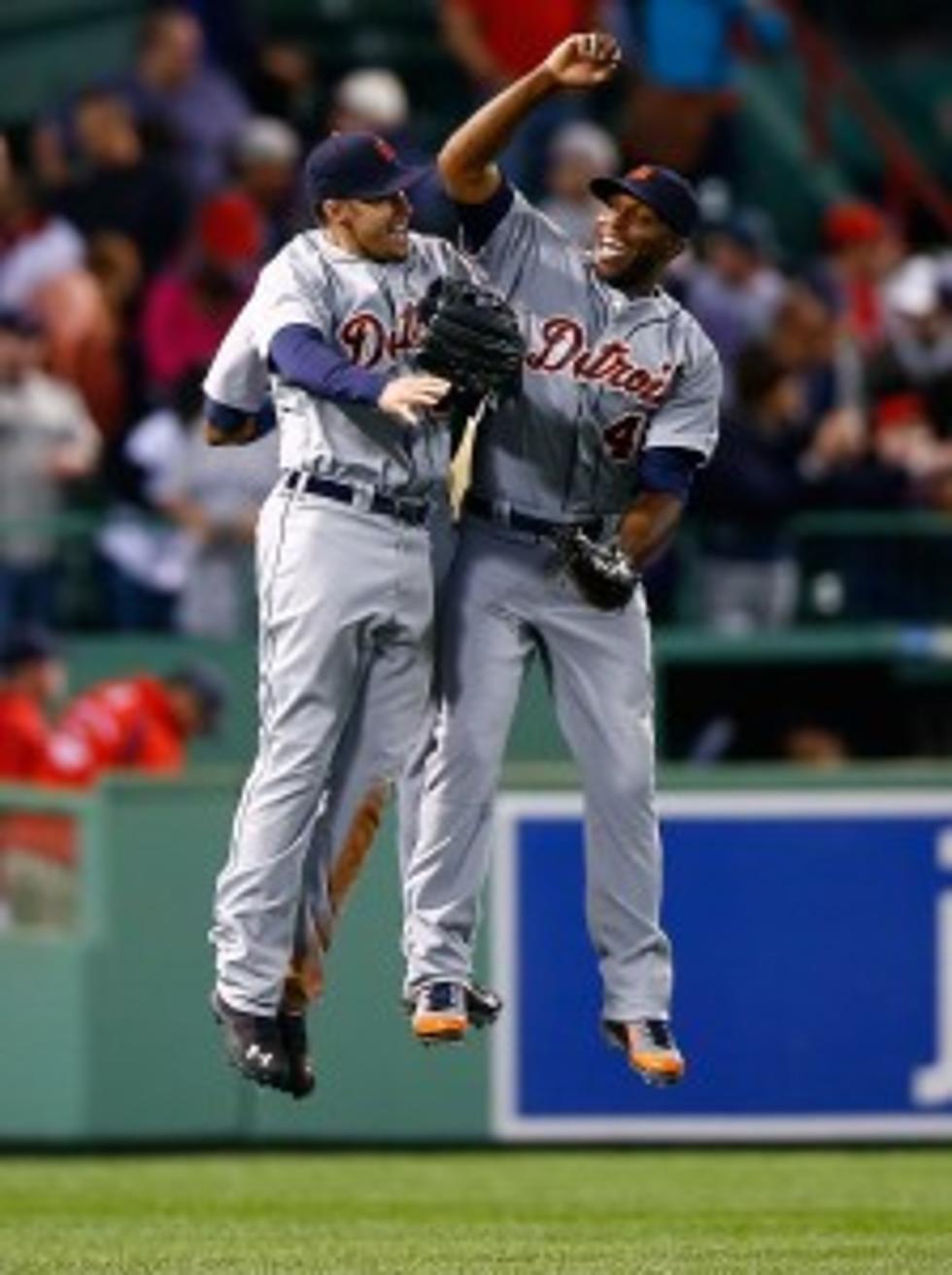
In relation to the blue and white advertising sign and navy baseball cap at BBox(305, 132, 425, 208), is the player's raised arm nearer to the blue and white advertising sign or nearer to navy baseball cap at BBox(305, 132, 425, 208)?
navy baseball cap at BBox(305, 132, 425, 208)

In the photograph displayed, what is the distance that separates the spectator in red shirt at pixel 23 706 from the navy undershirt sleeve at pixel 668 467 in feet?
17.0

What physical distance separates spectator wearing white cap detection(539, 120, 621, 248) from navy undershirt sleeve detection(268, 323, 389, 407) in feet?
23.7

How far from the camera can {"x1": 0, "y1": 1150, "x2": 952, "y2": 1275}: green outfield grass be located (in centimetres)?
1345

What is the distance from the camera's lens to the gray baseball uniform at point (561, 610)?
13.8 m

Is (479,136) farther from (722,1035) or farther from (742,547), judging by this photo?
(742,547)

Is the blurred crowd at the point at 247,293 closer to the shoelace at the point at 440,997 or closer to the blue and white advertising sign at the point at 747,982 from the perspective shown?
the blue and white advertising sign at the point at 747,982

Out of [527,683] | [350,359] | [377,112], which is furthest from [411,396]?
[377,112]

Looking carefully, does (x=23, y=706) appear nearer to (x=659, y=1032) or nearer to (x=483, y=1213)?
(x=483, y=1213)

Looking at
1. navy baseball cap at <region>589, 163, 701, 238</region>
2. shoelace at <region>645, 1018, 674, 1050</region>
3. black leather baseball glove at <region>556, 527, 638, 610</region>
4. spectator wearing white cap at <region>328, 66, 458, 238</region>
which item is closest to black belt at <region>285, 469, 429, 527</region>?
black leather baseball glove at <region>556, 527, 638, 610</region>

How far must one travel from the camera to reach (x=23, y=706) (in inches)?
734

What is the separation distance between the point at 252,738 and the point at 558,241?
249 inches

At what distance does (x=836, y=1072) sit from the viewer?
711 inches

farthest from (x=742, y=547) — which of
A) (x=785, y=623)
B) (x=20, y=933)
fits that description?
(x=20, y=933)

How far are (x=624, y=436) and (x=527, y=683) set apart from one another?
18.7 feet
